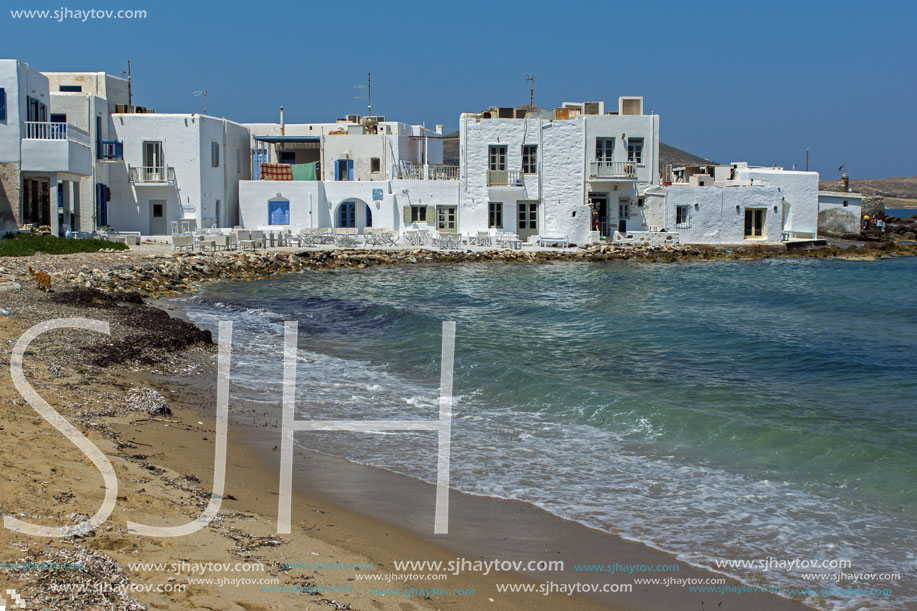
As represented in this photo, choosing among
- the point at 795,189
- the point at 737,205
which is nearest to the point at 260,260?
the point at 737,205

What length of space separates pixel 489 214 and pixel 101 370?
31.7 metres

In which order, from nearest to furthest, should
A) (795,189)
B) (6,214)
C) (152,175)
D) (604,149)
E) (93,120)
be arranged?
1. (6,214)
2. (93,120)
3. (152,175)
4. (604,149)
5. (795,189)

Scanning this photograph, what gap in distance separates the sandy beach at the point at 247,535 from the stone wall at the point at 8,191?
784 inches

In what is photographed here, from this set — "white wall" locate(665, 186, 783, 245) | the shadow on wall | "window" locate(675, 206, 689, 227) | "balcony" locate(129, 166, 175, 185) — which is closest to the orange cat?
the shadow on wall

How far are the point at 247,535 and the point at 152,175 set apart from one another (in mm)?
34540

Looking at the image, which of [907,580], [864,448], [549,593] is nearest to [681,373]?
[864,448]

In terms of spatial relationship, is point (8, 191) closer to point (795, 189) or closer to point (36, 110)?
point (36, 110)

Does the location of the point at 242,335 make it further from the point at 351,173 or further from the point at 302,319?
the point at 351,173

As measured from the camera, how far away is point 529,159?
1603 inches

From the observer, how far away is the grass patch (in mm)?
23516

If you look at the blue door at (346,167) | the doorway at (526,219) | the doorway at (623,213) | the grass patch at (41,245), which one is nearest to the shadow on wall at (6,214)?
the grass patch at (41,245)

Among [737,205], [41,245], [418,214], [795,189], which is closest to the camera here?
[41,245]

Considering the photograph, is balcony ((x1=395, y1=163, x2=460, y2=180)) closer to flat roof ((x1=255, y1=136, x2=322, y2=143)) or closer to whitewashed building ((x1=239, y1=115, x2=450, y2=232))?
whitewashed building ((x1=239, y1=115, x2=450, y2=232))

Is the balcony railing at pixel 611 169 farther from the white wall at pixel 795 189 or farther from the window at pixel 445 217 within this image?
the white wall at pixel 795 189
